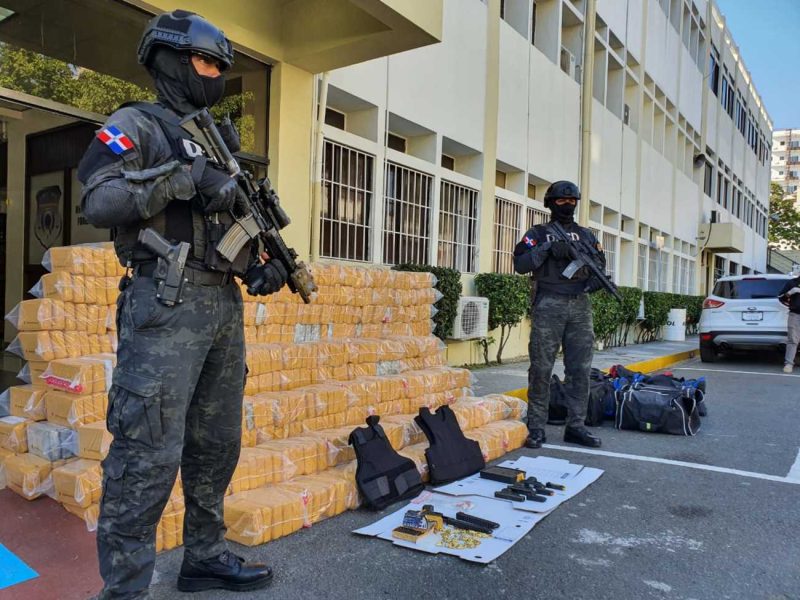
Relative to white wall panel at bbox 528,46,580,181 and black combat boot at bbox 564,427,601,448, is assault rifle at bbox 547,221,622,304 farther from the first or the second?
white wall panel at bbox 528,46,580,181

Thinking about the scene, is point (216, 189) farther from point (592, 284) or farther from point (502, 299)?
point (502, 299)

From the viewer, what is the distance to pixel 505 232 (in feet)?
33.7

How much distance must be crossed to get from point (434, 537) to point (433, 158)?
6116 mm

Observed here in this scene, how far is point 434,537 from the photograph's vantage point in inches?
115

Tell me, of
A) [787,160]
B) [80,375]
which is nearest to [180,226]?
[80,375]

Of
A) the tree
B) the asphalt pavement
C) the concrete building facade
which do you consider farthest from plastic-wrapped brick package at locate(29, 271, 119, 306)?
the tree

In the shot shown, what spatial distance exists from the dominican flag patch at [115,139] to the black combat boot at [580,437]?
13.4 feet

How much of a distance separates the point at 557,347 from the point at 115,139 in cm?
381

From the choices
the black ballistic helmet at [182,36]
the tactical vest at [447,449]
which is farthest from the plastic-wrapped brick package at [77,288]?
the tactical vest at [447,449]

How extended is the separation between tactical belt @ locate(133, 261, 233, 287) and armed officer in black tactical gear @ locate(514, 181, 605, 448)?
124 inches

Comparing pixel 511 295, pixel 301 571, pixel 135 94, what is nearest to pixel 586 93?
pixel 511 295

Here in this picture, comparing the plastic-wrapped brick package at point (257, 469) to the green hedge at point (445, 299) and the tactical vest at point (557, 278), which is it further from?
the green hedge at point (445, 299)

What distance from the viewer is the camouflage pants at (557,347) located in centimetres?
490

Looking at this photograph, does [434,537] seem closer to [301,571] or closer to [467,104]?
[301,571]
